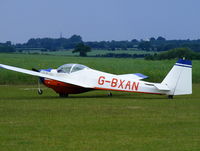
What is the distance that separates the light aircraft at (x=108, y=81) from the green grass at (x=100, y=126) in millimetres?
827

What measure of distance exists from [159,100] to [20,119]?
7020 mm

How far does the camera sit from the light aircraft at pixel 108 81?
21.0 metres

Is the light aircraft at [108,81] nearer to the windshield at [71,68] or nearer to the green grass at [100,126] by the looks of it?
the windshield at [71,68]

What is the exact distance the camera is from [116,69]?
4194cm

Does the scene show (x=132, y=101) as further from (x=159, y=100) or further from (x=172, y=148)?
(x=172, y=148)

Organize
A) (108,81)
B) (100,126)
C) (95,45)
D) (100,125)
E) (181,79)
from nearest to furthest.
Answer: (100,126) < (100,125) < (181,79) < (108,81) < (95,45)

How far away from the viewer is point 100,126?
1434 cm

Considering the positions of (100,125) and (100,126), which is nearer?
(100,126)

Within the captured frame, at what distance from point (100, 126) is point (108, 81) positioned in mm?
7926

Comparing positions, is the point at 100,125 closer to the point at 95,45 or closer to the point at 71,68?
the point at 71,68

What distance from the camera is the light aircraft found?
20969mm

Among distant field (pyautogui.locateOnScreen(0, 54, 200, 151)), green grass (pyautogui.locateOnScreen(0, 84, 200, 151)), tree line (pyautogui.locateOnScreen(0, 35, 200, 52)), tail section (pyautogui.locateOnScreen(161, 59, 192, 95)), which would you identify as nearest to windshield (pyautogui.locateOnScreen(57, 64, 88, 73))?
distant field (pyautogui.locateOnScreen(0, 54, 200, 151))

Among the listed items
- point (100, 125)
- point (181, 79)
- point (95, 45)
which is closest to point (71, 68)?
point (181, 79)

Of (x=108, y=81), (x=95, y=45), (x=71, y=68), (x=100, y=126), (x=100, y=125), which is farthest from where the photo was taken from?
(x=95, y=45)
